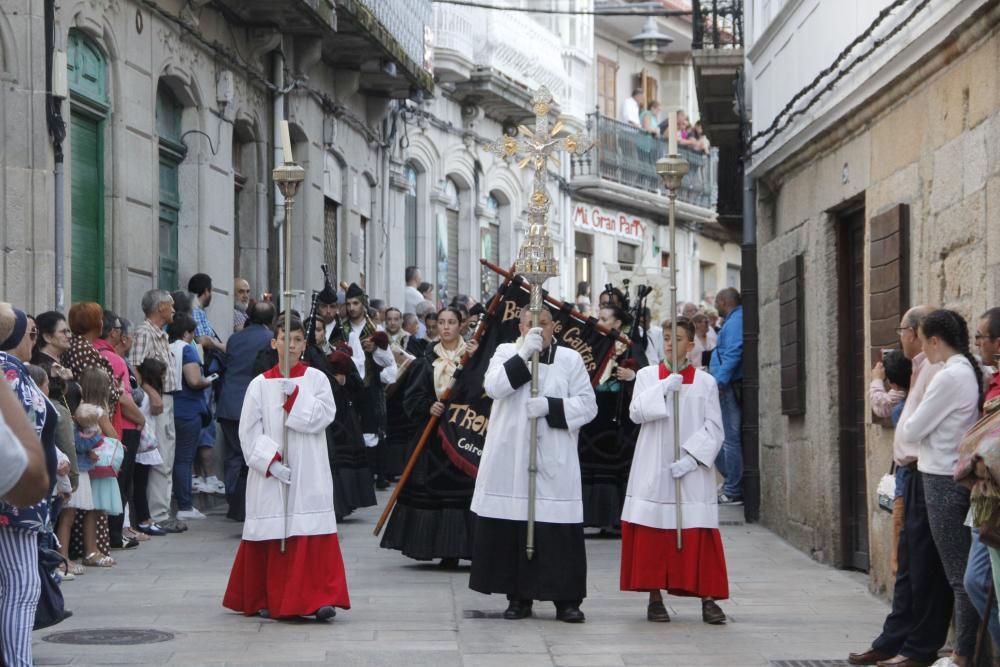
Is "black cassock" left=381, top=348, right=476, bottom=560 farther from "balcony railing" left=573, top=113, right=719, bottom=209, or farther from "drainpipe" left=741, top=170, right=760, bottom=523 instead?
"balcony railing" left=573, top=113, right=719, bottom=209

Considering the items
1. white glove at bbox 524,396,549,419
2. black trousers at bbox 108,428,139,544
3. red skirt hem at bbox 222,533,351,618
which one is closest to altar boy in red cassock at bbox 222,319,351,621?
red skirt hem at bbox 222,533,351,618

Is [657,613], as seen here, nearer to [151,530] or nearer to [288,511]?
[288,511]

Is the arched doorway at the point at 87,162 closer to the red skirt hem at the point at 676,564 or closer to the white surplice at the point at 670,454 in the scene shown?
the white surplice at the point at 670,454

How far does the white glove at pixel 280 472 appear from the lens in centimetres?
1064

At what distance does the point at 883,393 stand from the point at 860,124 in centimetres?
307

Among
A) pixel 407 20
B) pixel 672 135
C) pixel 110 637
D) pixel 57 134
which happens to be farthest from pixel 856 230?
pixel 407 20

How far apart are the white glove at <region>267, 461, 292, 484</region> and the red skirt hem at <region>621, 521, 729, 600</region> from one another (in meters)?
1.95

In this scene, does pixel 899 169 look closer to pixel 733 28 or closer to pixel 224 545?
pixel 224 545

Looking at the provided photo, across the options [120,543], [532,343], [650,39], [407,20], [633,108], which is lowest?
[120,543]

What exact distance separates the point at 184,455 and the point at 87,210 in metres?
2.15

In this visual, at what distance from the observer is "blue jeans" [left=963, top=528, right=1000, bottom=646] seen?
7988 millimetres

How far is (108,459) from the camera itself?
42.1 ft

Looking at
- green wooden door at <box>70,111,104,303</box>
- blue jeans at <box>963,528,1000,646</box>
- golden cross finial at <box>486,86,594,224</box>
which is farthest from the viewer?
green wooden door at <box>70,111,104,303</box>

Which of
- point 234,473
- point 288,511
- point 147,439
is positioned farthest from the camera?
point 234,473
